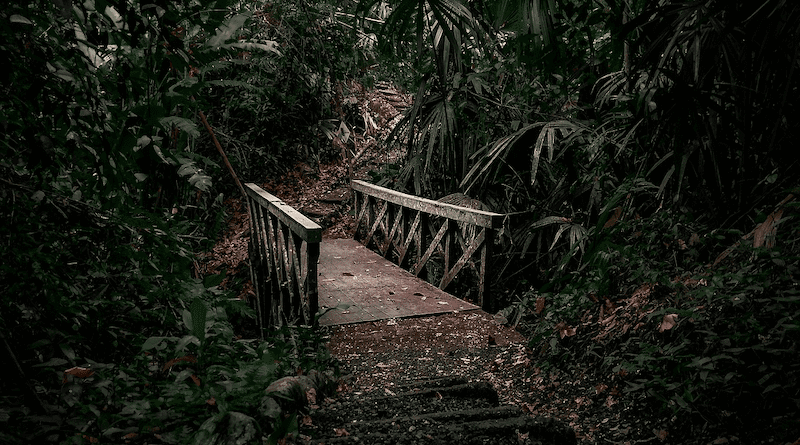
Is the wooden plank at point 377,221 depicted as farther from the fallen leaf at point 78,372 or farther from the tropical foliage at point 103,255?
the fallen leaf at point 78,372

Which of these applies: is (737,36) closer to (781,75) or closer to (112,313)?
(781,75)

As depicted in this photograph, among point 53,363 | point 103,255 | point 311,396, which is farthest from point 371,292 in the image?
point 53,363

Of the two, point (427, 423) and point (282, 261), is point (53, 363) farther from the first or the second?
point (282, 261)

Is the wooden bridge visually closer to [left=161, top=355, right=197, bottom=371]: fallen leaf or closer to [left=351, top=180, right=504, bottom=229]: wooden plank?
[left=351, top=180, right=504, bottom=229]: wooden plank

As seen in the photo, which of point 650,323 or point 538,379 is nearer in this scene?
point 650,323

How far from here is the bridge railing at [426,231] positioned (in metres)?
5.68

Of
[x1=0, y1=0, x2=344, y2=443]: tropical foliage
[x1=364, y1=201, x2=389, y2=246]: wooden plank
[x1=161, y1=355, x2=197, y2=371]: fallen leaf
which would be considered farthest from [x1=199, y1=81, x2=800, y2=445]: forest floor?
[x1=364, y1=201, x2=389, y2=246]: wooden plank

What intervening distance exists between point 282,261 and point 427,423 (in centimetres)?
436

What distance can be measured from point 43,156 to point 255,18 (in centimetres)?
917

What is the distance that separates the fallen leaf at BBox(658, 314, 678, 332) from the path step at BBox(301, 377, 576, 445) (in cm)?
67

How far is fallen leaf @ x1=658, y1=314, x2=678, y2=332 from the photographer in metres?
2.99

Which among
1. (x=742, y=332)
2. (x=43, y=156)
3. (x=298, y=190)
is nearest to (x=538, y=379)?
(x=742, y=332)

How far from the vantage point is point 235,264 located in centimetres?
945

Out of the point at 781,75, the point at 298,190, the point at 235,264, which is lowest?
the point at 235,264
